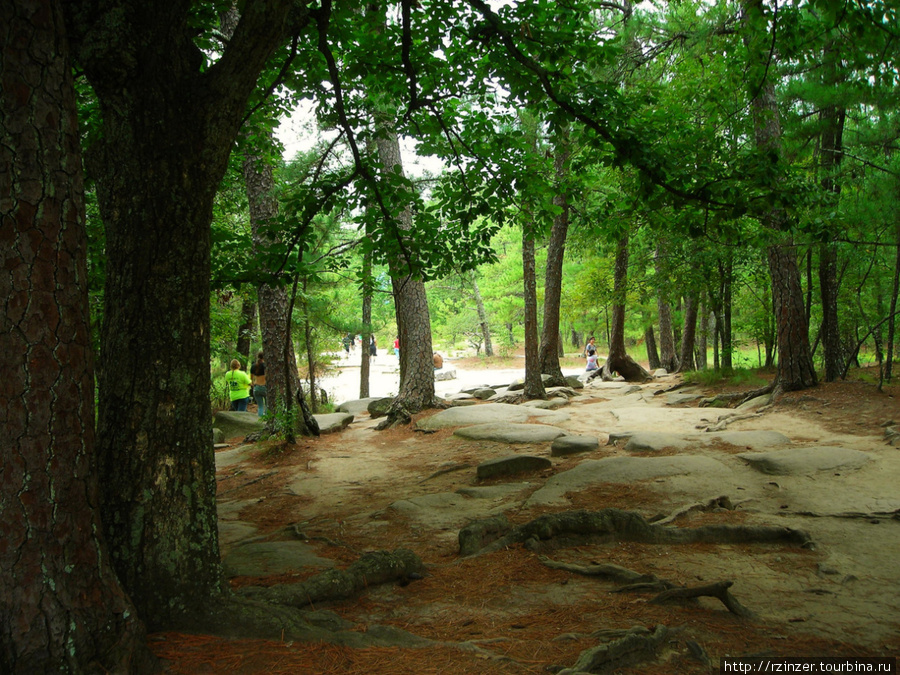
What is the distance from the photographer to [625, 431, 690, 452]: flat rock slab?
7574 mm

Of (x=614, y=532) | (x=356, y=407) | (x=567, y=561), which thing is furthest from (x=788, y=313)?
(x=356, y=407)

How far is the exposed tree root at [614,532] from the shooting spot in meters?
4.17

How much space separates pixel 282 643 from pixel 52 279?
183 cm

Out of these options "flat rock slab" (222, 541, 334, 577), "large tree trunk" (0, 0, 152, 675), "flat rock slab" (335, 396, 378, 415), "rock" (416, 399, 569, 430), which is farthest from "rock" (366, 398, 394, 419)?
"large tree trunk" (0, 0, 152, 675)

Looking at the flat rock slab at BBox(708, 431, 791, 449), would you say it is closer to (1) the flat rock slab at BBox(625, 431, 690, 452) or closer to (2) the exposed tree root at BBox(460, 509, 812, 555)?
(1) the flat rock slab at BBox(625, 431, 690, 452)

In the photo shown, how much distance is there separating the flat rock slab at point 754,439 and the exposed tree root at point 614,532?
3458mm

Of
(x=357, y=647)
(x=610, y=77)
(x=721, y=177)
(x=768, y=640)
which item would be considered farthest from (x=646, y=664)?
(x=610, y=77)

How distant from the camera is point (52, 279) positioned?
2221 millimetres

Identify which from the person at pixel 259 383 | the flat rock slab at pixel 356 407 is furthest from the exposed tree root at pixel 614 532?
the flat rock slab at pixel 356 407

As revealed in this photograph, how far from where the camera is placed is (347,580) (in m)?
3.41

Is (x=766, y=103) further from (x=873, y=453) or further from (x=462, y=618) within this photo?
(x=462, y=618)

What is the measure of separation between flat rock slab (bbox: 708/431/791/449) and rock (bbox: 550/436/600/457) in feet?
5.35

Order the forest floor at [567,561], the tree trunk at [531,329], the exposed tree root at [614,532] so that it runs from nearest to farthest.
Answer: the forest floor at [567,561], the exposed tree root at [614,532], the tree trunk at [531,329]

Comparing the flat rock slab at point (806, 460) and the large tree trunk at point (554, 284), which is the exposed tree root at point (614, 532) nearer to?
the flat rock slab at point (806, 460)
